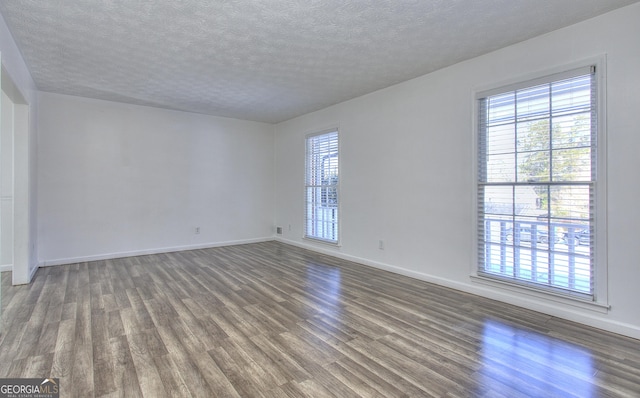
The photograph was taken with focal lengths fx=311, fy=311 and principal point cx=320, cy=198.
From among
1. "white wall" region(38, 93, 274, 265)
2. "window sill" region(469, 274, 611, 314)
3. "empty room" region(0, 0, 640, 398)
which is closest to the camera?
"empty room" region(0, 0, 640, 398)

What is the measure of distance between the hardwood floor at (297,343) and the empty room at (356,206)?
0.02 metres

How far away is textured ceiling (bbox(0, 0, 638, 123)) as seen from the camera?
8.24 ft

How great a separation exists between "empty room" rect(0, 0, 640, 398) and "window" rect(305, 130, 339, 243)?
0.45 ft

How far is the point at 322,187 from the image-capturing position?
19.1 feet

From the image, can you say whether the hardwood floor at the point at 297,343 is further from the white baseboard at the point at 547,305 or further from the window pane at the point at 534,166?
the window pane at the point at 534,166

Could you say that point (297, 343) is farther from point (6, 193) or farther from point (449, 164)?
point (6, 193)

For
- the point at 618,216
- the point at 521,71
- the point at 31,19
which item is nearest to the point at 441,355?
the point at 618,216

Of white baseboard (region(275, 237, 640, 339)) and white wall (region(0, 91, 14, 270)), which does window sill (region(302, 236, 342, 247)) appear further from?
white wall (region(0, 91, 14, 270))

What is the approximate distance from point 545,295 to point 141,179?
236 inches

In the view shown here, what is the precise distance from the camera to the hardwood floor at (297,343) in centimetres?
190

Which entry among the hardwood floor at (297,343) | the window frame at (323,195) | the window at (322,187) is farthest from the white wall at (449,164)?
the hardwood floor at (297,343)

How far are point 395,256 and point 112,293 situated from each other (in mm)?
3556

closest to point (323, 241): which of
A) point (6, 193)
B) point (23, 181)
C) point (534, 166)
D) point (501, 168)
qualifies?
point (501, 168)

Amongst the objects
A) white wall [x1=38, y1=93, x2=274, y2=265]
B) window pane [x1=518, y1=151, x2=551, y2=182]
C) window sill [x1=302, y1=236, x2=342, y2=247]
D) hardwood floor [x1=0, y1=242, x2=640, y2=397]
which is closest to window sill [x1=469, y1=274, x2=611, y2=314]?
hardwood floor [x1=0, y1=242, x2=640, y2=397]
